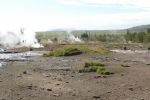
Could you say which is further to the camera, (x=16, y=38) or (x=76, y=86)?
(x=16, y=38)

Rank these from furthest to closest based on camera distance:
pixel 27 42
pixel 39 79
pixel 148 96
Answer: pixel 27 42
pixel 39 79
pixel 148 96

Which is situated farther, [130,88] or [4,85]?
[4,85]

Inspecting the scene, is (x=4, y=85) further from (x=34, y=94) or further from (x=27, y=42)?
(x=27, y=42)

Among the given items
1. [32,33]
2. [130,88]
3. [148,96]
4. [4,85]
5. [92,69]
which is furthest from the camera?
[32,33]

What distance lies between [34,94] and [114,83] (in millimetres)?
7526

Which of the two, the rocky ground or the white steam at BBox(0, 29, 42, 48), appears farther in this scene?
the white steam at BBox(0, 29, 42, 48)

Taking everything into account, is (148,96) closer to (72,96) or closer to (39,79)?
(72,96)

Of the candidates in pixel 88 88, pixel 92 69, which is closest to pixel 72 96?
pixel 88 88

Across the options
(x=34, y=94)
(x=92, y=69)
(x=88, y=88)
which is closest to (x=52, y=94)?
(x=34, y=94)

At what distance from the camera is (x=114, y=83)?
98.0 feet

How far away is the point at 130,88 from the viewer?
27.0 metres

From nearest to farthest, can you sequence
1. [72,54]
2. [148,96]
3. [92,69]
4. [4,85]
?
[148,96], [4,85], [92,69], [72,54]

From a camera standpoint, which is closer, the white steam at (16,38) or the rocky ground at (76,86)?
the rocky ground at (76,86)

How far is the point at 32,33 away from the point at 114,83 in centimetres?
9194
